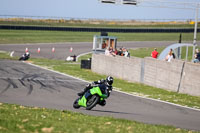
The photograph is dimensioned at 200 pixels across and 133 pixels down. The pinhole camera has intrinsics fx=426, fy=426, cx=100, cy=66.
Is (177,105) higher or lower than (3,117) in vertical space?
lower

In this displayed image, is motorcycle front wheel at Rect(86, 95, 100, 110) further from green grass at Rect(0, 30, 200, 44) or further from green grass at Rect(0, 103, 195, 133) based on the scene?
green grass at Rect(0, 30, 200, 44)

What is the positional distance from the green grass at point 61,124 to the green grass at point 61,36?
138ft

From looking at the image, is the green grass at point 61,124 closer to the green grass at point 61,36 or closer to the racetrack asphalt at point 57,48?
the racetrack asphalt at point 57,48

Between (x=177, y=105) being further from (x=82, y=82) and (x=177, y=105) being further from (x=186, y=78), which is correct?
(x=82, y=82)

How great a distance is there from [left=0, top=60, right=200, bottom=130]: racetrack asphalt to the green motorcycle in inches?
8.2

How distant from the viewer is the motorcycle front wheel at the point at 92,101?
44.2 ft

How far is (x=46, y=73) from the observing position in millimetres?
26641

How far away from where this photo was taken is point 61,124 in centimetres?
937

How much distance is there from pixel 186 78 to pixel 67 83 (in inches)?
250

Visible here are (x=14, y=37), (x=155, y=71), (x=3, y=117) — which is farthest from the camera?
(x=14, y=37)

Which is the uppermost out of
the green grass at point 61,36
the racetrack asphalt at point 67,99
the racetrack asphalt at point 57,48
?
the green grass at point 61,36

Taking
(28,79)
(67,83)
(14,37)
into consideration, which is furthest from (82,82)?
(14,37)

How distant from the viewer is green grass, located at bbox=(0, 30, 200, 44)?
5539 centimetres

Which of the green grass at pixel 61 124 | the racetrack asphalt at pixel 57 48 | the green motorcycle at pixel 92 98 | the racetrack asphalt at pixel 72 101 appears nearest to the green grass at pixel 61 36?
the racetrack asphalt at pixel 57 48
